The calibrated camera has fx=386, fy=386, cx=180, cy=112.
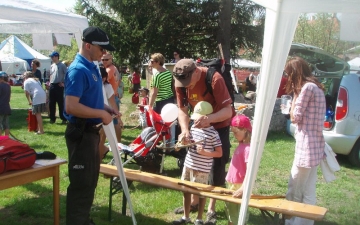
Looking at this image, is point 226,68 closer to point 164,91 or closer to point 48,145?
point 164,91

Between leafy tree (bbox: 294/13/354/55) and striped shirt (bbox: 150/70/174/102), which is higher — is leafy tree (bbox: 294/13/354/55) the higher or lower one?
the higher one

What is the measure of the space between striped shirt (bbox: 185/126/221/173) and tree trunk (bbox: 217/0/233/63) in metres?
10.5

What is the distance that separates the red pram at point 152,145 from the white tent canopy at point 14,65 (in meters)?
26.8

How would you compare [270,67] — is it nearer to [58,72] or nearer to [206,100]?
[206,100]

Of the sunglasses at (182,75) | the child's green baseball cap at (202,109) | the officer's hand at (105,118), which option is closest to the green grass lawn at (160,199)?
the child's green baseball cap at (202,109)

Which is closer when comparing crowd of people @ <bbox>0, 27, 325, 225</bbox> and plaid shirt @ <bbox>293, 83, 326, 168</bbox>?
crowd of people @ <bbox>0, 27, 325, 225</bbox>

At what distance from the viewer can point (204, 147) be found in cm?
385

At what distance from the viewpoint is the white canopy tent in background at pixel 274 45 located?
7.64ft

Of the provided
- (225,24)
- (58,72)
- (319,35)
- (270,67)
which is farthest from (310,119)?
(225,24)

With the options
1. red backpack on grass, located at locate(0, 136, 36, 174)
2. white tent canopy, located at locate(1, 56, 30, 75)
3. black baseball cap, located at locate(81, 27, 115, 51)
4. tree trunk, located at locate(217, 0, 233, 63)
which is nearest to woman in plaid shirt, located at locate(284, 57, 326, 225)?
black baseball cap, located at locate(81, 27, 115, 51)

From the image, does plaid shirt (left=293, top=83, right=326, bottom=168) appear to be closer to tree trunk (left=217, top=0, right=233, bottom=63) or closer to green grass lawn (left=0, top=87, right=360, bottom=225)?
green grass lawn (left=0, top=87, right=360, bottom=225)

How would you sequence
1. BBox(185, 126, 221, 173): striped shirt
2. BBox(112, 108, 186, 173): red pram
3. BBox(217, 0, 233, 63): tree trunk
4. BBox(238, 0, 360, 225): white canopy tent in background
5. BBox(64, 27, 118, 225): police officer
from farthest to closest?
BBox(217, 0, 233, 63): tree trunk, BBox(112, 108, 186, 173): red pram, BBox(185, 126, 221, 173): striped shirt, BBox(64, 27, 118, 225): police officer, BBox(238, 0, 360, 225): white canopy tent in background

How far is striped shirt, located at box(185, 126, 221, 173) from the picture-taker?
3.86 m

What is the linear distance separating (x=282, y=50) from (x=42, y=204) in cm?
362
